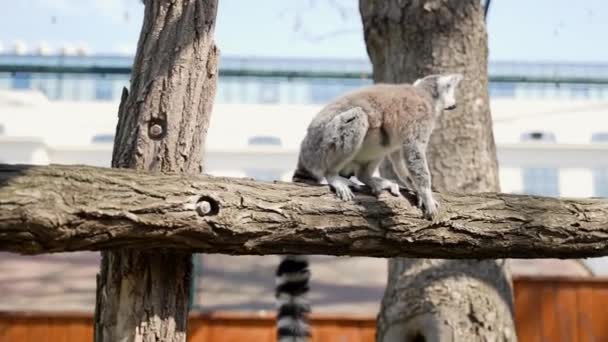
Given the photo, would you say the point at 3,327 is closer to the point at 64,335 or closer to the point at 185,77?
the point at 64,335

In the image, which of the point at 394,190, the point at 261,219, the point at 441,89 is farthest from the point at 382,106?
the point at 261,219

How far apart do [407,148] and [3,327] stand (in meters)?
4.11

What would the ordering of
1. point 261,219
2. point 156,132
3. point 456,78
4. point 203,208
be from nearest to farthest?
1. point 203,208
2. point 261,219
3. point 156,132
4. point 456,78

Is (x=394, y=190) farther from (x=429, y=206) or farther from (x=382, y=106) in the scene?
(x=382, y=106)

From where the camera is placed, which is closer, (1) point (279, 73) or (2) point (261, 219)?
(2) point (261, 219)

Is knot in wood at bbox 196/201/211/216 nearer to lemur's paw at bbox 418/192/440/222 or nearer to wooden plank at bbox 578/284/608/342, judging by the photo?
lemur's paw at bbox 418/192/440/222

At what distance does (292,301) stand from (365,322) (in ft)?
8.86

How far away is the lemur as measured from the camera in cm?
345

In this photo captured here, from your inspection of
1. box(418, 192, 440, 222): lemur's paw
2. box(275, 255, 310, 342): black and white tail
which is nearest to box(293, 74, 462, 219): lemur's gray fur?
box(418, 192, 440, 222): lemur's paw

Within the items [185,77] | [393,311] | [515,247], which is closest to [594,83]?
[393,311]

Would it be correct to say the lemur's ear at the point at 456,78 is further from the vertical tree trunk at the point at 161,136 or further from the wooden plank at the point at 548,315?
the wooden plank at the point at 548,315

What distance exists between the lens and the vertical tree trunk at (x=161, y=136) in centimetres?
262

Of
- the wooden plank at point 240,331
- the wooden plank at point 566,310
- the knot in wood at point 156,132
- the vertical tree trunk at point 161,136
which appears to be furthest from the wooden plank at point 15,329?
the wooden plank at point 566,310

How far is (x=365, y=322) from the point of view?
6.00 m
